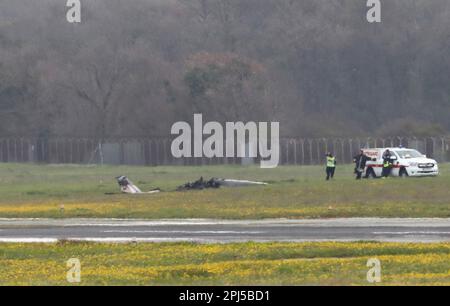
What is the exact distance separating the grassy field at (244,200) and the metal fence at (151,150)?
56.4 ft

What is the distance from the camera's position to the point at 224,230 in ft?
108

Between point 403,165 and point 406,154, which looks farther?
point 406,154

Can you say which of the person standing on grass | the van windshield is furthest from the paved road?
the van windshield

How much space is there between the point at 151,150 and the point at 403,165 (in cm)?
3427

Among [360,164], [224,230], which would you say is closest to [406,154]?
[360,164]

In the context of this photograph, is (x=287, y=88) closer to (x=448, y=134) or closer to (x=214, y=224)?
(x=448, y=134)

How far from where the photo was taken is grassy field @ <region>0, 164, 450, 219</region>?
3994 centimetres

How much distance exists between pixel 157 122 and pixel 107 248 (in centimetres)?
7039

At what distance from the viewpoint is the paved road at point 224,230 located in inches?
1176

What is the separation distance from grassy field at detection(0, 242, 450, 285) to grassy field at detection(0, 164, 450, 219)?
12169 mm

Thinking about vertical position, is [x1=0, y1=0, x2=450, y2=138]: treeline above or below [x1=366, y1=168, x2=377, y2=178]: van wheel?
above

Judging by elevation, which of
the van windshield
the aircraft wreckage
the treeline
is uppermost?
the treeline

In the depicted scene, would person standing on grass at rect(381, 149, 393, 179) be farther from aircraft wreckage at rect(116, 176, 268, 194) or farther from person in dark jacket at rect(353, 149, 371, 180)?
aircraft wreckage at rect(116, 176, 268, 194)

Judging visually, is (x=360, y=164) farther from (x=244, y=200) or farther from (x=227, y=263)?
(x=227, y=263)
